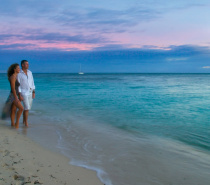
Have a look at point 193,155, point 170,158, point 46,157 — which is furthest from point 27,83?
point 193,155

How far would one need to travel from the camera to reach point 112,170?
3.96m

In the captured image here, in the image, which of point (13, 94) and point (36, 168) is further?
point (13, 94)

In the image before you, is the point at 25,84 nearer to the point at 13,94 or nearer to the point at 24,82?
the point at 24,82

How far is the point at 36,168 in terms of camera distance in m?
3.64

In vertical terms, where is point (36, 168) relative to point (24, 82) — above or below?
below

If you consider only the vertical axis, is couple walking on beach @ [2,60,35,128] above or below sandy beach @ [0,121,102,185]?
above


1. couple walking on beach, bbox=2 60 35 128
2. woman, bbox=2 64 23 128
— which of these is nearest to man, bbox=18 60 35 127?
couple walking on beach, bbox=2 60 35 128

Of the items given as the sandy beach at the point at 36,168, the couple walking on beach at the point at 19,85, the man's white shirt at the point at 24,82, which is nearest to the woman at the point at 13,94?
the couple walking on beach at the point at 19,85

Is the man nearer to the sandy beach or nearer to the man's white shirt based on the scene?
the man's white shirt

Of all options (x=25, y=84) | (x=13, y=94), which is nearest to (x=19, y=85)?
(x=25, y=84)

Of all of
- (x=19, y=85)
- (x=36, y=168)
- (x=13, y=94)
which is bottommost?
(x=36, y=168)

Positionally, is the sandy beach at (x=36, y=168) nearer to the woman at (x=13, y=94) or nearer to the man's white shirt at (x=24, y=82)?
the woman at (x=13, y=94)

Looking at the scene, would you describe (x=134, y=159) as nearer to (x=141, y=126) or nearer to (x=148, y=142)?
(x=148, y=142)

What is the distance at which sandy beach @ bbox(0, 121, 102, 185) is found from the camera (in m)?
3.22
